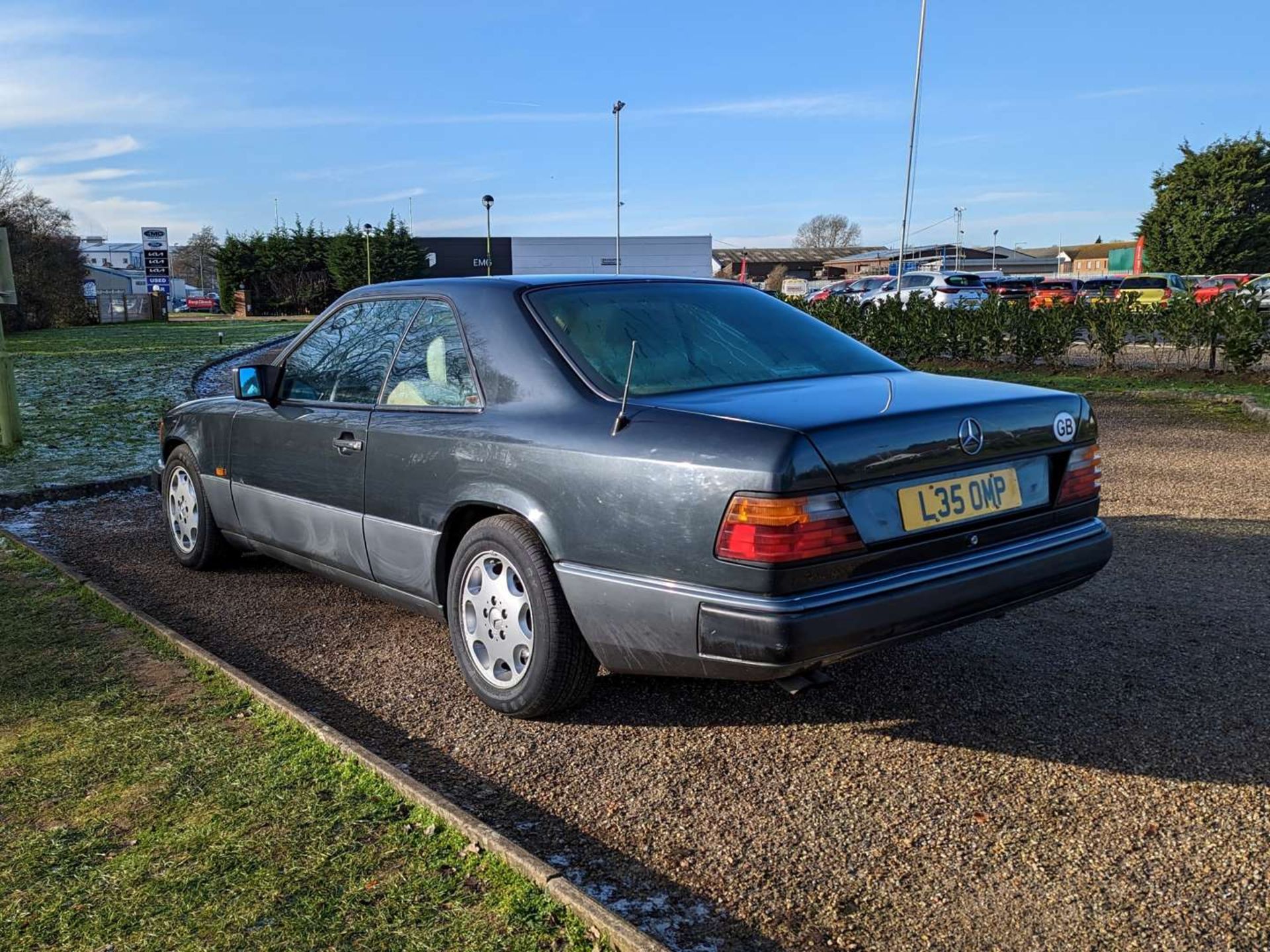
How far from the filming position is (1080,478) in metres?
3.66

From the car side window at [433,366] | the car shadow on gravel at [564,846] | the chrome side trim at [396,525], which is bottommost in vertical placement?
the car shadow on gravel at [564,846]

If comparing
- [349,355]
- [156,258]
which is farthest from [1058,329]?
[156,258]

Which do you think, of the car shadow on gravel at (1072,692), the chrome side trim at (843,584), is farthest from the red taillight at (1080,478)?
Result: the car shadow on gravel at (1072,692)

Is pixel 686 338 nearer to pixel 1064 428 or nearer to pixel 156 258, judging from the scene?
pixel 1064 428

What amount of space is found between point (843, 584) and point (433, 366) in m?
1.93

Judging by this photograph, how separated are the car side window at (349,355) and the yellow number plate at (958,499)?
7.29 feet

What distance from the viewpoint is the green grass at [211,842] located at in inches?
96.0

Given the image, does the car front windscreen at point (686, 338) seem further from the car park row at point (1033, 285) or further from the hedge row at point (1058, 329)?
the car park row at point (1033, 285)

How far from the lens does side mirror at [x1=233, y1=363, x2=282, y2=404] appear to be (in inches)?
195

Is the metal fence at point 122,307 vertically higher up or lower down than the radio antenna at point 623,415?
higher up

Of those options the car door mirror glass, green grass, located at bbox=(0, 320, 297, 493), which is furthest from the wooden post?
the car door mirror glass

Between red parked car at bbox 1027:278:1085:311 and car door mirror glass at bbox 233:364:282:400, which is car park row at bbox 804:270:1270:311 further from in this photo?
car door mirror glass at bbox 233:364:282:400

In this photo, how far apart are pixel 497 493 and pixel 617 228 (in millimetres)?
46628

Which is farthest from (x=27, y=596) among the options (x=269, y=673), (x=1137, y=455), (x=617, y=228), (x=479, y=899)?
(x=617, y=228)
